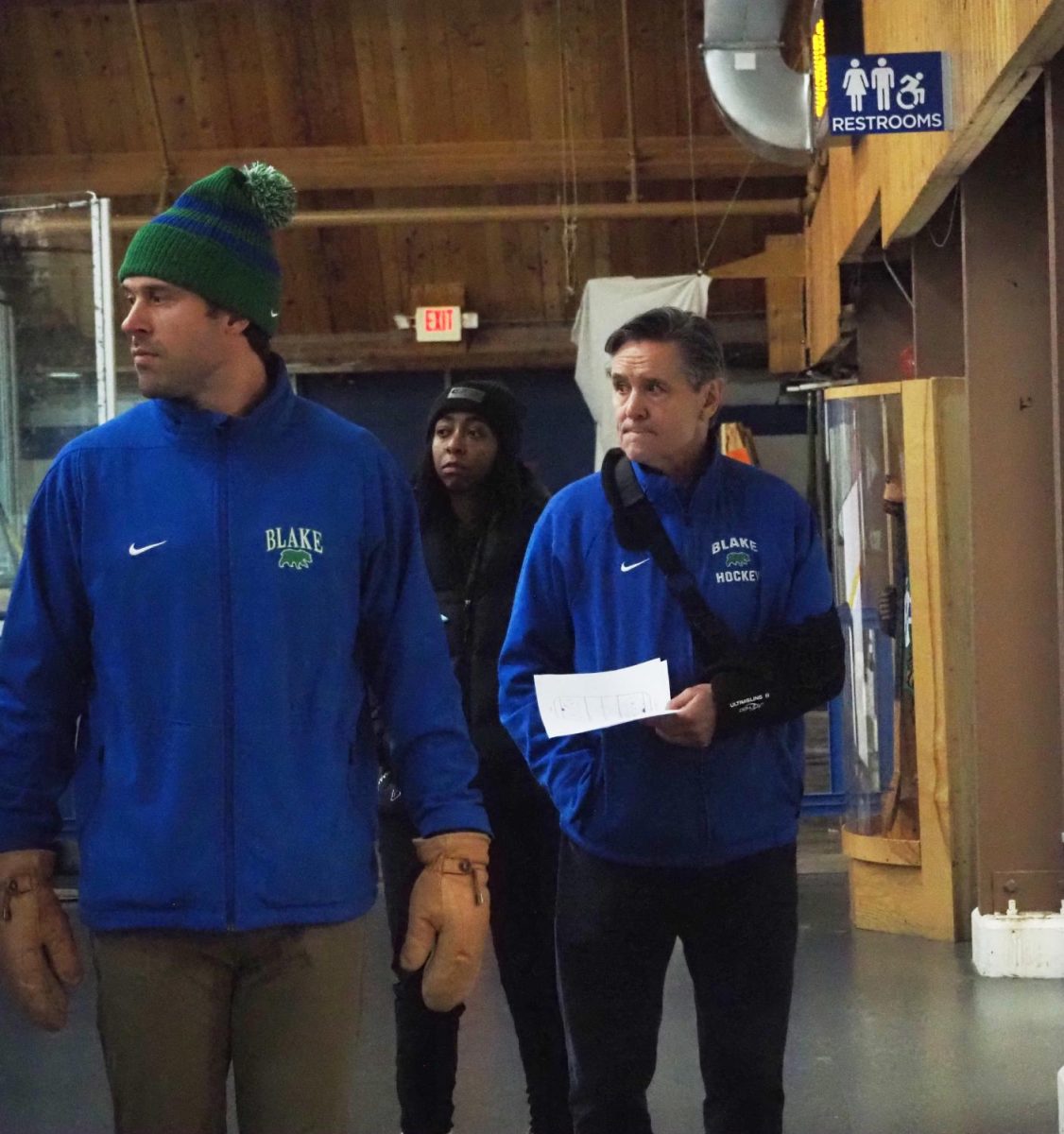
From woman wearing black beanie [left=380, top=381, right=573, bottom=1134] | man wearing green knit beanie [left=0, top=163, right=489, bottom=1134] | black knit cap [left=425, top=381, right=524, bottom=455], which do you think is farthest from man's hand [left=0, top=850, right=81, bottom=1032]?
black knit cap [left=425, top=381, right=524, bottom=455]

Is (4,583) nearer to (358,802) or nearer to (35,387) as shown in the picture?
(35,387)

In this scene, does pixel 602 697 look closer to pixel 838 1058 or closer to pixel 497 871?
pixel 497 871

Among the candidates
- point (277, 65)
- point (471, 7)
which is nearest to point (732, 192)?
point (471, 7)

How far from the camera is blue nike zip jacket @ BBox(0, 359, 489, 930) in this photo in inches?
76.9

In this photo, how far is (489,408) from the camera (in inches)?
137

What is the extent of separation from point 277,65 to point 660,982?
9147mm

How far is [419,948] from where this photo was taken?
2.06 metres

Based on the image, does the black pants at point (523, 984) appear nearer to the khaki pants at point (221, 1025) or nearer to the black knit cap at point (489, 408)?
the black knit cap at point (489, 408)

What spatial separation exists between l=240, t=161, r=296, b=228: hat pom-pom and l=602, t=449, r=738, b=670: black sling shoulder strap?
→ 2.45 feet

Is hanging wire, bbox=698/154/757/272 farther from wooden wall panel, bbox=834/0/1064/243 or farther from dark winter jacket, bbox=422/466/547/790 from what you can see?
dark winter jacket, bbox=422/466/547/790

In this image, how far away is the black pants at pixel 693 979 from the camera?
2.60 metres

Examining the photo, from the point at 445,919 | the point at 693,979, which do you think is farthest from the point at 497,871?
the point at 445,919

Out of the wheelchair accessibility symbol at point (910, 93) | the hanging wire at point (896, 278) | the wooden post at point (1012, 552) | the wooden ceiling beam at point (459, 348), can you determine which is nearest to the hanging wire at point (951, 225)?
the wooden post at point (1012, 552)

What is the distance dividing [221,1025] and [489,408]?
67.1 inches
